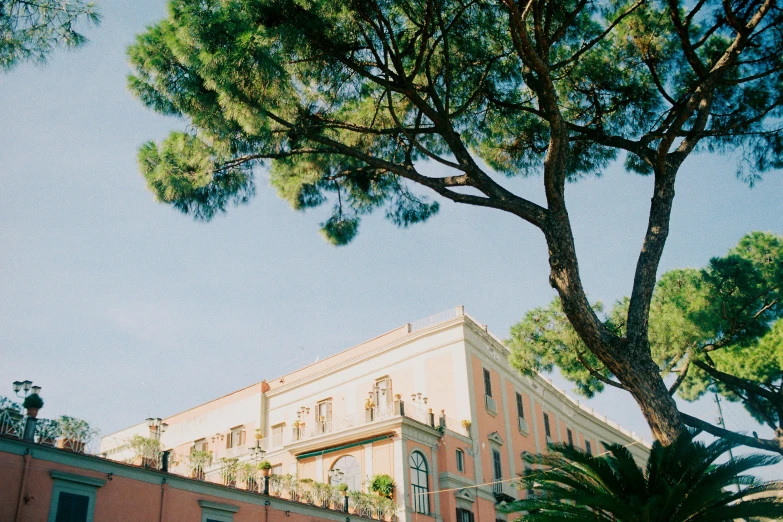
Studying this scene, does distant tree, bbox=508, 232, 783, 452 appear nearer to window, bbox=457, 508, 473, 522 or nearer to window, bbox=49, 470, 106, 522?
window, bbox=457, 508, 473, 522

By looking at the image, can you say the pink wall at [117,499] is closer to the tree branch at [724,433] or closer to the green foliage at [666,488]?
the green foliage at [666,488]

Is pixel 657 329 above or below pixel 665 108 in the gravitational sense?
below

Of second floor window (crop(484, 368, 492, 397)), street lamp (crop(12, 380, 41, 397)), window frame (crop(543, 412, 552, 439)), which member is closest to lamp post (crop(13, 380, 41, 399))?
street lamp (crop(12, 380, 41, 397))

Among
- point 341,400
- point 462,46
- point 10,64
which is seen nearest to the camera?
point 10,64

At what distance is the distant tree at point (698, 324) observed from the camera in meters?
16.5

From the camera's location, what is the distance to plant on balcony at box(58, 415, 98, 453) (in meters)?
12.8

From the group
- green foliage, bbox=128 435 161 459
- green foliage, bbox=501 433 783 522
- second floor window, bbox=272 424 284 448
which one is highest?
second floor window, bbox=272 424 284 448

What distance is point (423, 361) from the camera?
25.1 m

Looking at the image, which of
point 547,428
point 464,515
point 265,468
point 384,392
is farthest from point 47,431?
point 547,428

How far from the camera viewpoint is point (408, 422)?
21.0m

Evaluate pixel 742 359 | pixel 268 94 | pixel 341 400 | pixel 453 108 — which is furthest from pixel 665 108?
pixel 341 400

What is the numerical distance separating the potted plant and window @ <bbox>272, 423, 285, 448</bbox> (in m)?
15.1

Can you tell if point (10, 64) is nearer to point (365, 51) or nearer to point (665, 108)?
point (365, 51)

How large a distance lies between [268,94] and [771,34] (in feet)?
26.5
